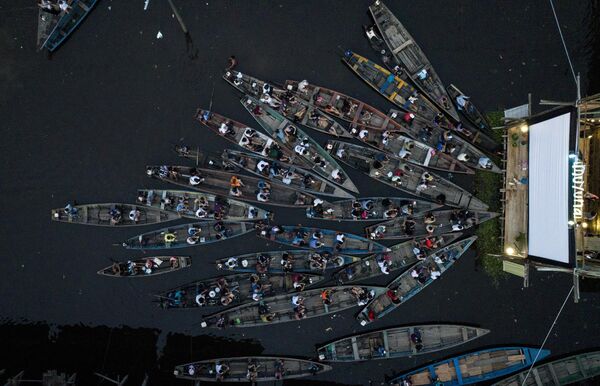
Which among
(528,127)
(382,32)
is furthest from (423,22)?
(528,127)

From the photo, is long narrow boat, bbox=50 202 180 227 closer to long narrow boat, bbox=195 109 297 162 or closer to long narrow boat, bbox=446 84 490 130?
long narrow boat, bbox=195 109 297 162

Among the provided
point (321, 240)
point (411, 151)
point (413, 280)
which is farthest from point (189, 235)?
point (411, 151)

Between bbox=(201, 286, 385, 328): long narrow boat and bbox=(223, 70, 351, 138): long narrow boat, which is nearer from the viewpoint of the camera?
bbox=(223, 70, 351, 138): long narrow boat

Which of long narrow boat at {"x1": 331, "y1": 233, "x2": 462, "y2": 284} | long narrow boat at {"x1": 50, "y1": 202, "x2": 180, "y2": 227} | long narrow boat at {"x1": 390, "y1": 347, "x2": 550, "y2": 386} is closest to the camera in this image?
long narrow boat at {"x1": 331, "y1": 233, "x2": 462, "y2": 284}

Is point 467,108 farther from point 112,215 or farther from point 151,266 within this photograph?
point 112,215

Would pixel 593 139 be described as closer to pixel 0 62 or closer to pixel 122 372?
pixel 122 372

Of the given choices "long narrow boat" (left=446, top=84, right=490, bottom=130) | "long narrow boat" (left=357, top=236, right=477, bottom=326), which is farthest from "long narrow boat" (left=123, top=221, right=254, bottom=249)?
"long narrow boat" (left=446, top=84, right=490, bottom=130)

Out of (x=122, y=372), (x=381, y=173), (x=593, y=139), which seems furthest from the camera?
(x=122, y=372)
